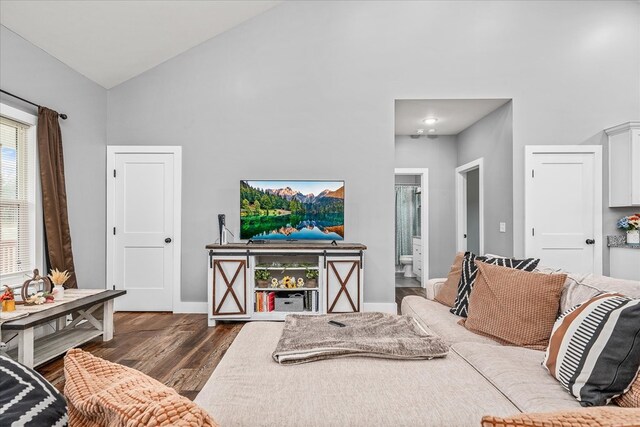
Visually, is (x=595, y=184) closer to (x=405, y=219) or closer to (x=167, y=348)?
(x=405, y=219)

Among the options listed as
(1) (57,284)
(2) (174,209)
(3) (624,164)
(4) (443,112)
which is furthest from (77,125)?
(3) (624,164)

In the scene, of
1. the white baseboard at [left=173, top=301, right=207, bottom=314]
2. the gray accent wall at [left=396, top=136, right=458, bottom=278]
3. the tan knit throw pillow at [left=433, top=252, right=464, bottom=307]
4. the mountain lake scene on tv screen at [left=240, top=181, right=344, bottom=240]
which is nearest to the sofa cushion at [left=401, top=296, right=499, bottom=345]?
the tan knit throw pillow at [left=433, top=252, right=464, bottom=307]

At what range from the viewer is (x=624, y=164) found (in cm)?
420

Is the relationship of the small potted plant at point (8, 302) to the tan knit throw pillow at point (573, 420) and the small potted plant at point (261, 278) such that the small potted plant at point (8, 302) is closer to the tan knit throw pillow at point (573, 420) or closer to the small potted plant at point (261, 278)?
the small potted plant at point (261, 278)

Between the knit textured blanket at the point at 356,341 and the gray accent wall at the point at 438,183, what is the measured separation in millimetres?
4379

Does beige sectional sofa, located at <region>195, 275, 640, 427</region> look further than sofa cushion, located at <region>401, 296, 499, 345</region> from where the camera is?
No

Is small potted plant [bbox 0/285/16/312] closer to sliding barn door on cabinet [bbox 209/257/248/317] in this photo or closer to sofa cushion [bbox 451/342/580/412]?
sliding barn door on cabinet [bbox 209/257/248/317]

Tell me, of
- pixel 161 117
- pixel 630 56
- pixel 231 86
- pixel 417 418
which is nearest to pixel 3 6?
pixel 161 117

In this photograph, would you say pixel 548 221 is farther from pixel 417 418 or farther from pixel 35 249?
pixel 35 249

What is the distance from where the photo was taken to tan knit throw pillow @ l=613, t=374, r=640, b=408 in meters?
1.18

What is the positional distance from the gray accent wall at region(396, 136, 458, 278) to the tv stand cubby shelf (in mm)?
2599

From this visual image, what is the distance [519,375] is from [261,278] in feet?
9.98

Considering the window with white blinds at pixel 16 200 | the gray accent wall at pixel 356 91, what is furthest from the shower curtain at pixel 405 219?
Result: the window with white blinds at pixel 16 200

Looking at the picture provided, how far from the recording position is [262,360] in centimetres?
161
